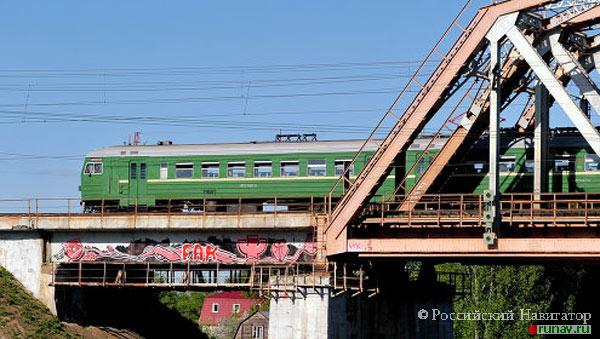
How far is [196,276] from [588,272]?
34.2 m

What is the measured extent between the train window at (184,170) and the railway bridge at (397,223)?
279cm

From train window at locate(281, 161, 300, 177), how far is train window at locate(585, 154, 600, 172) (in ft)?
44.9

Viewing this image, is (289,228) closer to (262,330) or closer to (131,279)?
(131,279)

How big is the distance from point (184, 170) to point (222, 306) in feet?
264

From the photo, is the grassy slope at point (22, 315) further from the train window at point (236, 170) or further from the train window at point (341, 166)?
the train window at point (341, 166)

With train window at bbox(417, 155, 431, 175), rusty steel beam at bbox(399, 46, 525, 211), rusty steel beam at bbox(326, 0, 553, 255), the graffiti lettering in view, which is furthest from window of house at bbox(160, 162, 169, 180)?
rusty steel beam at bbox(399, 46, 525, 211)

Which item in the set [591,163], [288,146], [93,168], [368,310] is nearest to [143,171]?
[93,168]

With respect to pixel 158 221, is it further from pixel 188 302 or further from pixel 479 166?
pixel 188 302

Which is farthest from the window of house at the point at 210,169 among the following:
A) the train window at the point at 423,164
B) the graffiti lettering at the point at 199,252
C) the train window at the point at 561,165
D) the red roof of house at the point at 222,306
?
the red roof of house at the point at 222,306

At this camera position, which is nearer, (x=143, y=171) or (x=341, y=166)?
(x=341, y=166)

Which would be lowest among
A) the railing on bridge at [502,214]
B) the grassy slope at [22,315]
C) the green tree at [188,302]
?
the green tree at [188,302]

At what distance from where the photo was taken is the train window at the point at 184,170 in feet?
184

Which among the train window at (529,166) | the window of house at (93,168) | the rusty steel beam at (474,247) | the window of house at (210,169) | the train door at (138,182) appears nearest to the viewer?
the rusty steel beam at (474,247)

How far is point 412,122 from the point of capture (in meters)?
44.6
